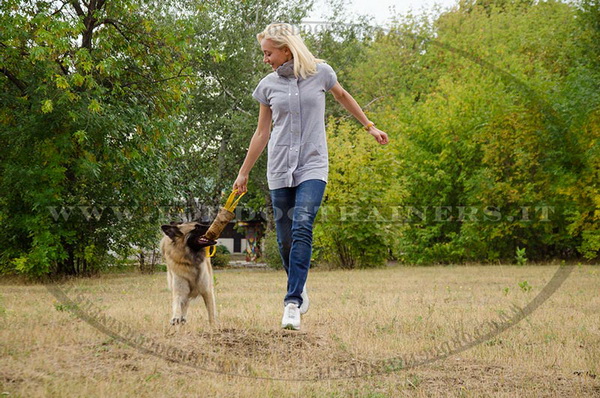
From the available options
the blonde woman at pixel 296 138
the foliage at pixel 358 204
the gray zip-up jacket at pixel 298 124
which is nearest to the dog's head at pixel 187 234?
the blonde woman at pixel 296 138

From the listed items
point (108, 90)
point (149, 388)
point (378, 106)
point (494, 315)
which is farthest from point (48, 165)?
point (378, 106)

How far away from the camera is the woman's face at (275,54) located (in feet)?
16.4

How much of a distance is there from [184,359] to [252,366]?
1.49ft

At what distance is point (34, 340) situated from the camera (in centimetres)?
473

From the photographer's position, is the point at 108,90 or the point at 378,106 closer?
the point at 108,90

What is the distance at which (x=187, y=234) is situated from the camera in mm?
5957

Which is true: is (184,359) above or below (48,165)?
below

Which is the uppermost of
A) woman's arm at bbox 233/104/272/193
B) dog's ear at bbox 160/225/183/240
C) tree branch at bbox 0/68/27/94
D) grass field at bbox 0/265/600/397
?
tree branch at bbox 0/68/27/94

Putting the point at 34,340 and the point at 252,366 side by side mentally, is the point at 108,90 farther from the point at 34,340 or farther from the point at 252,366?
the point at 252,366

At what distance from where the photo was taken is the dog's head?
19.3ft

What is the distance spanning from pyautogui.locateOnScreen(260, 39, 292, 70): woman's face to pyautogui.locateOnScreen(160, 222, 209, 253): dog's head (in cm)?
175

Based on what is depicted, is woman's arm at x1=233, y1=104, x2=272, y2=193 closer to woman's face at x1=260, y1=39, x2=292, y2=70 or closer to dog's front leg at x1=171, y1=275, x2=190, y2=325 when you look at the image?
woman's face at x1=260, y1=39, x2=292, y2=70

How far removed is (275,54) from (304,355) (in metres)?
2.39

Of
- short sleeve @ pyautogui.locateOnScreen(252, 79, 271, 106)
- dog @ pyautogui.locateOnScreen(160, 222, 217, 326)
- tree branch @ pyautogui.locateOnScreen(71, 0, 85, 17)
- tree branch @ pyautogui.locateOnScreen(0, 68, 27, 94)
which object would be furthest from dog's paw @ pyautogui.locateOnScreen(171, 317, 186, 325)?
tree branch @ pyautogui.locateOnScreen(71, 0, 85, 17)
